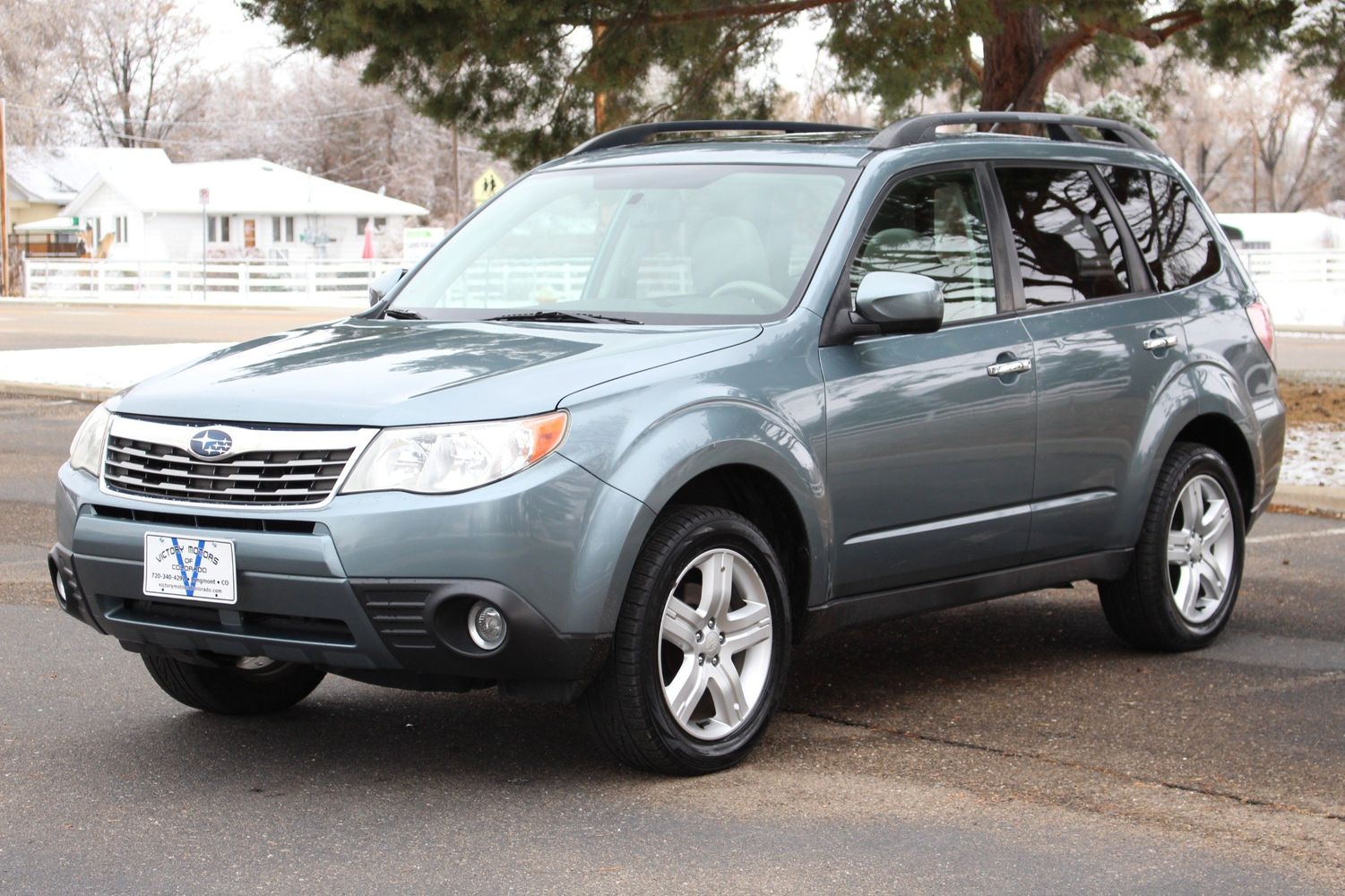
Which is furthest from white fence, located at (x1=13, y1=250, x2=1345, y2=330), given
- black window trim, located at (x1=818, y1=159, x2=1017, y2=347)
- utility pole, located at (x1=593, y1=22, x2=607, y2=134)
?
black window trim, located at (x1=818, y1=159, x2=1017, y2=347)

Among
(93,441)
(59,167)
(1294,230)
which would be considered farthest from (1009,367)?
(59,167)

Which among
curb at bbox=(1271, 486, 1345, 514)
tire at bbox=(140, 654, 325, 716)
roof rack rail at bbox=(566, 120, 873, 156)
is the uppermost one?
roof rack rail at bbox=(566, 120, 873, 156)

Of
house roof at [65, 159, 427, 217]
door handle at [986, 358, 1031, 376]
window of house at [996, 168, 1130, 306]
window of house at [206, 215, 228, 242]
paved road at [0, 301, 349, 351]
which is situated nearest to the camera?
door handle at [986, 358, 1031, 376]

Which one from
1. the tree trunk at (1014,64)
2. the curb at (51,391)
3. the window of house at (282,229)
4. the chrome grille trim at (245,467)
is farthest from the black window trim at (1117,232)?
the window of house at (282,229)

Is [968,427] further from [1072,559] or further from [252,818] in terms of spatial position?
[252,818]

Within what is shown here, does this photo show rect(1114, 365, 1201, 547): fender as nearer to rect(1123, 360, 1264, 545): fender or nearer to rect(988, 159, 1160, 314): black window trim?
rect(1123, 360, 1264, 545): fender

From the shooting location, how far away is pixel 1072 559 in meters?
6.50

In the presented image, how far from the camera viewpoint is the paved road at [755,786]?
4352 millimetres

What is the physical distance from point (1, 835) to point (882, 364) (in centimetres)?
284

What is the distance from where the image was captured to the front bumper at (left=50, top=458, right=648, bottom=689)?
182 inches

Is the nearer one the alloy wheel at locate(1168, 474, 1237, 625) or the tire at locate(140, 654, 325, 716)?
the tire at locate(140, 654, 325, 716)

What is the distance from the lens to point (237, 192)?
67938mm

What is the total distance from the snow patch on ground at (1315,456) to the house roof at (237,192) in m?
56.3

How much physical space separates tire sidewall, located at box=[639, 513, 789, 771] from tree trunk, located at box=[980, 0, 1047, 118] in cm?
1141
